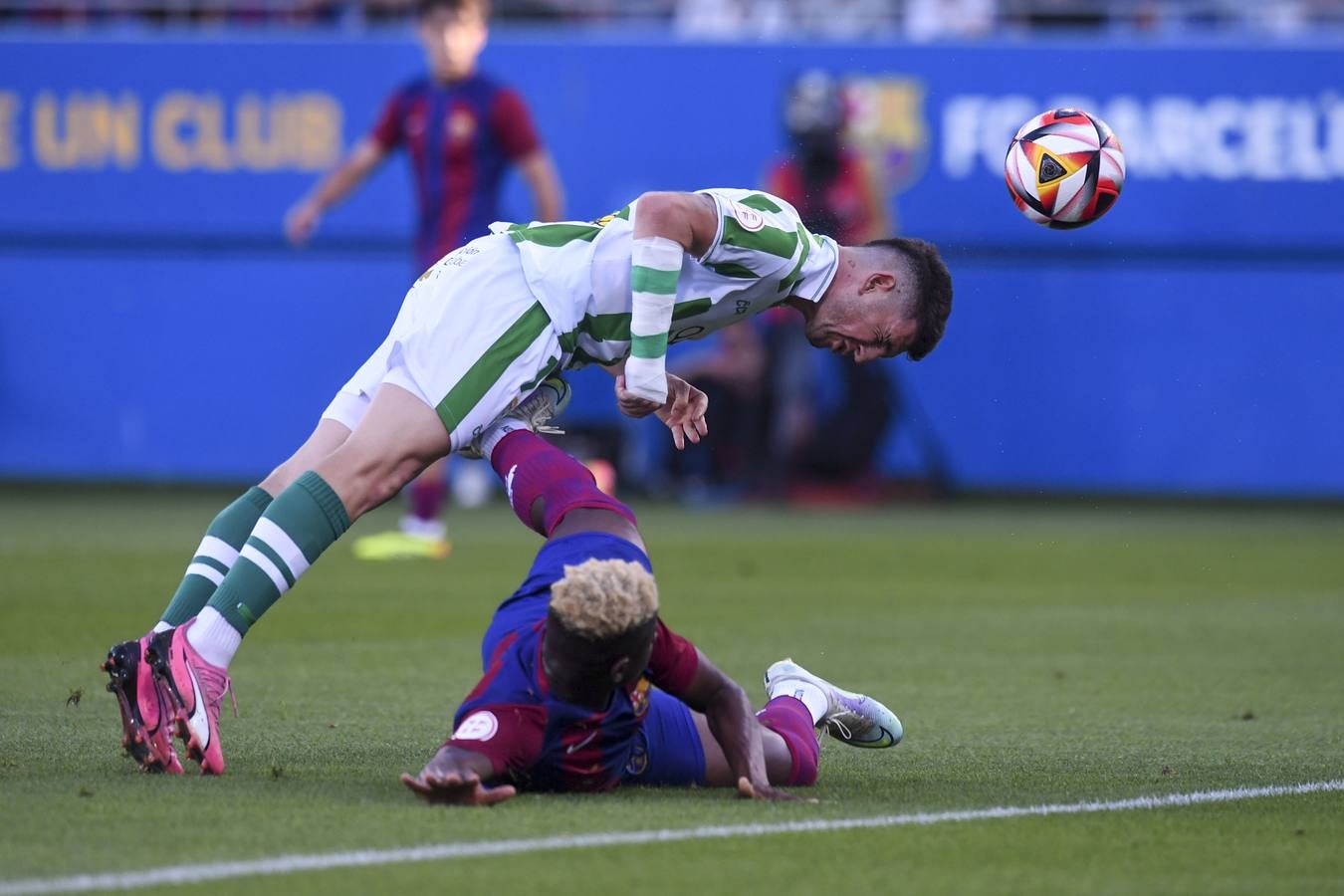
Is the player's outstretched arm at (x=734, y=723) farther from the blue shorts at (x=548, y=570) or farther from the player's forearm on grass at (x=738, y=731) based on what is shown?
the blue shorts at (x=548, y=570)

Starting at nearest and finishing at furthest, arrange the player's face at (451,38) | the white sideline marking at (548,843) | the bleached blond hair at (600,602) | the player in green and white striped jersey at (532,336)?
1. the white sideline marking at (548,843)
2. the bleached blond hair at (600,602)
3. the player in green and white striped jersey at (532,336)
4. the player's face at (451,38)

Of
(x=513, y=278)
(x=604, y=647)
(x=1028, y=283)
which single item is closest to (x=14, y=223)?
(x=1028, y=283)

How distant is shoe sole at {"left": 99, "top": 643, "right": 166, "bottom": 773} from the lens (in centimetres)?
→ 545

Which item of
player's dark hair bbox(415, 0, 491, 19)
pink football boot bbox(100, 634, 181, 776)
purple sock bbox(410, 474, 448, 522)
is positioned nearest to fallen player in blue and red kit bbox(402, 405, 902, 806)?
pink football boot bbox(100, 634, 181, 776)

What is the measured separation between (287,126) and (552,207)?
6722 millimetres

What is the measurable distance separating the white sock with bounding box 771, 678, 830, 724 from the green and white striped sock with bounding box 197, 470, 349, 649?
1.37 meters

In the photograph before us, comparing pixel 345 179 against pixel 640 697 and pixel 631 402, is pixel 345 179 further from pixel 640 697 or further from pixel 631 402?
pixel 640 697

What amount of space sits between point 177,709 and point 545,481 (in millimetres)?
1170

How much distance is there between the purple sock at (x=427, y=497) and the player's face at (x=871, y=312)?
20.1 feet

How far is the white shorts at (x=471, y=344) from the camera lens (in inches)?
235

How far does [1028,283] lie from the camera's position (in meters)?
17.6

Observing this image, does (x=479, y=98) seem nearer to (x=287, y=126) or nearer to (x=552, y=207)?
(x=552, y=207)

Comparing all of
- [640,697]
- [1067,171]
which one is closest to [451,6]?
[1067,171]

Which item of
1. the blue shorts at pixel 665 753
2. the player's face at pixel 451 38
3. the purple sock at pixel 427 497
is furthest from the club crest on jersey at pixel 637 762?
the player's face at pixel 451 38
